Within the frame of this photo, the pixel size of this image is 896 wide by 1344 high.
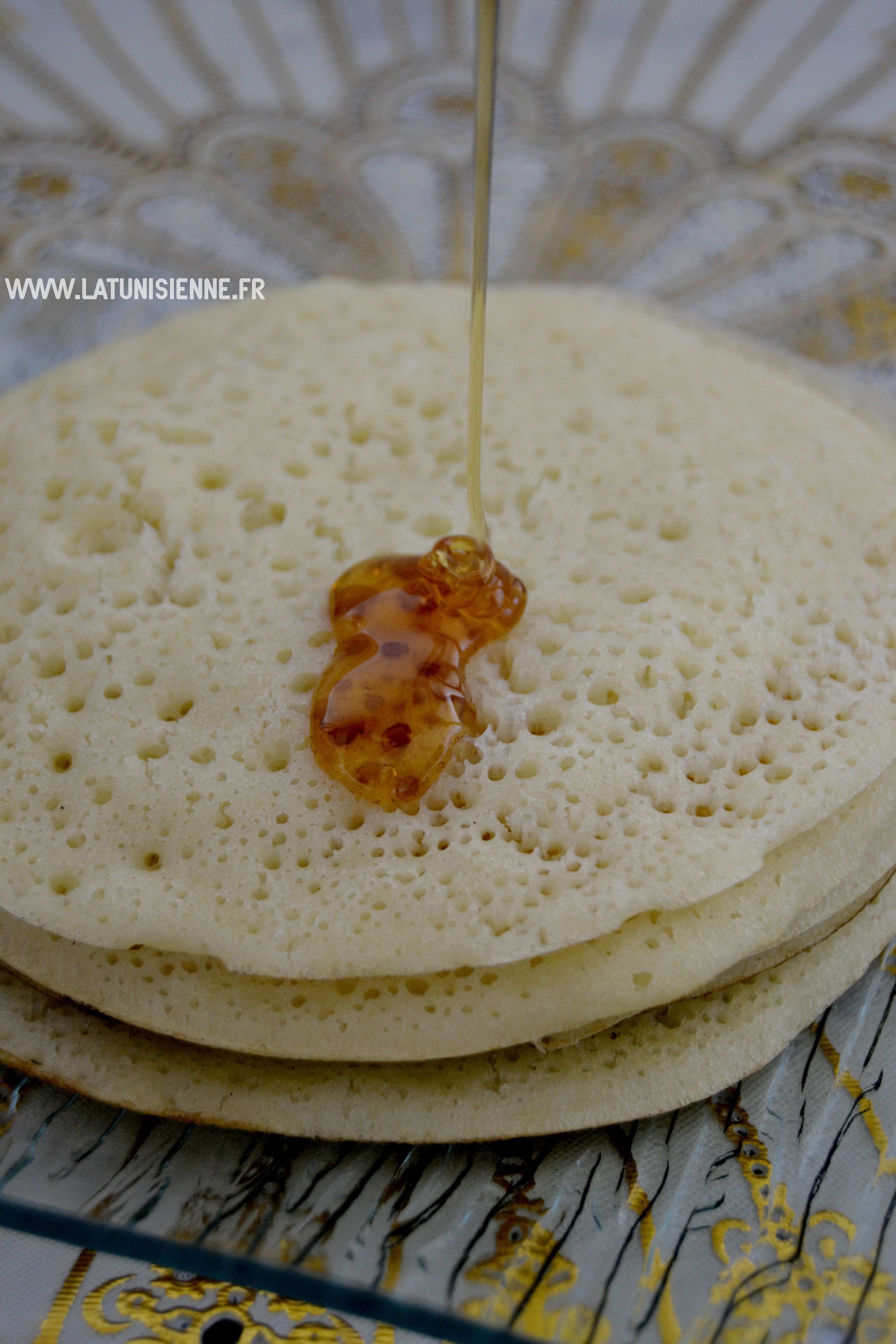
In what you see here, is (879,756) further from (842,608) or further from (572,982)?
(572,982)

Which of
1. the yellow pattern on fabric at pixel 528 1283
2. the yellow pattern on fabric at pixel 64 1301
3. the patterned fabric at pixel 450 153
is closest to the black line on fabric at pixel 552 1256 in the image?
the yellow pattern on fabric at pixel 528 1283

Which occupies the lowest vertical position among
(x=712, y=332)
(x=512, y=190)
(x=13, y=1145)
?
(x=13, y=1145)

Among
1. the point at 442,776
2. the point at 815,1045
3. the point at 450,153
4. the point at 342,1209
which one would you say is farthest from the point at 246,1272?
the point at 450,153

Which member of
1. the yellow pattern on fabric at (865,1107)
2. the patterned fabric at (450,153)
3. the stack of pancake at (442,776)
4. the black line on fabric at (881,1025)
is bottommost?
the yellow pattern on fabric at (865,1107)

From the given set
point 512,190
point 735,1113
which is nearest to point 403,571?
point 735,1113

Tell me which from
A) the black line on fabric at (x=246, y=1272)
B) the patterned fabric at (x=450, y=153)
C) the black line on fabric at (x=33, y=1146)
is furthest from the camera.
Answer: the patterned fabric at (x=450, y=153)

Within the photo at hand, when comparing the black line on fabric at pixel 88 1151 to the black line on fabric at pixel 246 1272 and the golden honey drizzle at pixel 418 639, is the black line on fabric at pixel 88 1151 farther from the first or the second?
the golden honey drizzle at pixel 418 639
